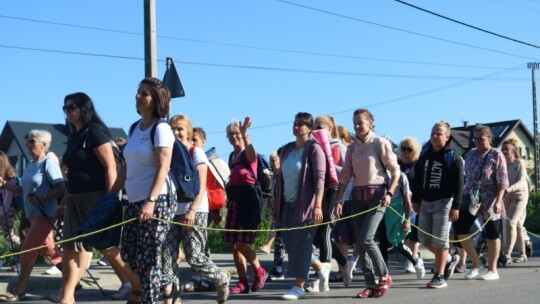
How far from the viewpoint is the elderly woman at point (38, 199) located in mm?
8727

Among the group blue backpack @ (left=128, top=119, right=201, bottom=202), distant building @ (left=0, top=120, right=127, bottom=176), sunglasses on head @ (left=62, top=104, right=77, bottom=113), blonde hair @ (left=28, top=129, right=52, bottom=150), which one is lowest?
blue backpack @ (left=128, top=119, right=201, bottom=202)

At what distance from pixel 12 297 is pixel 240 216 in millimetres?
2558

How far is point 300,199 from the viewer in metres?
8.66

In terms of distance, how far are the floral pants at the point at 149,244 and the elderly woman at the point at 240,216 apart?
274 centimetres

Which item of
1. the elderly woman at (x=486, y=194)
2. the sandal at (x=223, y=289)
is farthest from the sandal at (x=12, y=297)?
the elderly woman at (x=486, y=194)

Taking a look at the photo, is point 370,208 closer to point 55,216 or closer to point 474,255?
point 474,255

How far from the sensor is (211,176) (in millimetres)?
9039

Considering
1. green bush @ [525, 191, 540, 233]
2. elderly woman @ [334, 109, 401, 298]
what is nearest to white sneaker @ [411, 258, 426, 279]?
elderly woman @ [334, 109, 401, 298]

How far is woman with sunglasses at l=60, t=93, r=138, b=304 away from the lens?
7.30m

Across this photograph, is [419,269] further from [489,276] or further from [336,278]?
[336,278]

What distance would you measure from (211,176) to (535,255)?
7.69 metres

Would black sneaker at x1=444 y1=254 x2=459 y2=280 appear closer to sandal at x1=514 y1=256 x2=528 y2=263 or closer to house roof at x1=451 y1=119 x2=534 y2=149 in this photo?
sandal at x1=514 y1=256 x2=528 y2=263

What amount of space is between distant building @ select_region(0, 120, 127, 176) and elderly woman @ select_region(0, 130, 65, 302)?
50925 mm

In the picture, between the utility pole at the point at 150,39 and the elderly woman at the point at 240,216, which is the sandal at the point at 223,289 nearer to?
the elderly woman at the point at 240,216
